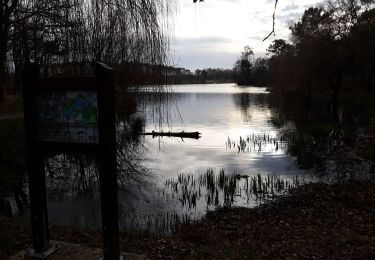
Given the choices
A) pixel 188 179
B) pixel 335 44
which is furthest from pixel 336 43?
pixel 188 179

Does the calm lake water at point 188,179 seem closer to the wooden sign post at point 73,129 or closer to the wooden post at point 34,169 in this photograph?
the wooden post at point 34,169

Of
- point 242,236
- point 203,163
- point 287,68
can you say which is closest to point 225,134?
point 203,163

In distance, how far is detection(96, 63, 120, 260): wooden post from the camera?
12.2 feet

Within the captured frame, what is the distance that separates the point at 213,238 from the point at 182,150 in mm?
12275

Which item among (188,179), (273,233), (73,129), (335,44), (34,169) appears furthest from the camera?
(335,44)

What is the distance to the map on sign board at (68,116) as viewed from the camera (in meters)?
3.86

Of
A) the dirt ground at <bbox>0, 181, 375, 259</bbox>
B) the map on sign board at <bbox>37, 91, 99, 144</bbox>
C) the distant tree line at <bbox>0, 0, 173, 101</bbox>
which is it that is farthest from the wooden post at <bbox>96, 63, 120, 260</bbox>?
the distant tree line at <bbox>0, 0, 173, 101</bbox>

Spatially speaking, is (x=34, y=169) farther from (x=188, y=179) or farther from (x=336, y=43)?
(x=336, y=43)

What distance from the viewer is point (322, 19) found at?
1861 inches

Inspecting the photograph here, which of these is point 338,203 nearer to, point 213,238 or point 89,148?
point 213,238

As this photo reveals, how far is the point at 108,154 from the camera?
3.82 metres

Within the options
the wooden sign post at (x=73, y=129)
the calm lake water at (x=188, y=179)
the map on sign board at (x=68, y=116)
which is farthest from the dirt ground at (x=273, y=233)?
the map on sign board at (x=68, y=116)

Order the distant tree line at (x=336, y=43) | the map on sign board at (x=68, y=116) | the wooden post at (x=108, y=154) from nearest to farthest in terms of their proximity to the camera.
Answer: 1. the wooden post at (x=108, y=154)
2. the map on sign board at (x=68, y=116)
3. the distant tree line at (x=336, y=43)

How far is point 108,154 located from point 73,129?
0.45 meters
